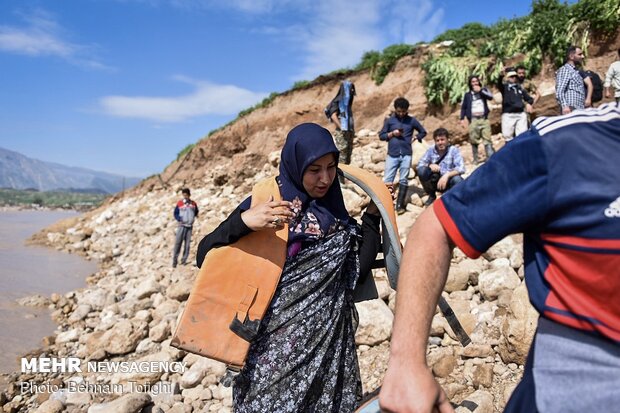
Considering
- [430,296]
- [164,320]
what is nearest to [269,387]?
[430,296]

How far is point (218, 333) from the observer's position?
1.77 metres

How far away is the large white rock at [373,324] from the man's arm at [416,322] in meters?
2.70

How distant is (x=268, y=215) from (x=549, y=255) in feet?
3.45

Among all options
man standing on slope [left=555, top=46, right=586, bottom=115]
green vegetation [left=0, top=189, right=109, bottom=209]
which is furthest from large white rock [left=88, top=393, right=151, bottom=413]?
green vegetation [left=0, top=189, right=109, bottom=209]

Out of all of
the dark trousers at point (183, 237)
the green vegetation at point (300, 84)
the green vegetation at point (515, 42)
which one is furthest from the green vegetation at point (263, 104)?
the dark trousers at point (183, 237)

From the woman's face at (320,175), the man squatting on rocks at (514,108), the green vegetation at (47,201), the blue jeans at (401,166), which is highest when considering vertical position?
the man squatting on rocks at (514,108)

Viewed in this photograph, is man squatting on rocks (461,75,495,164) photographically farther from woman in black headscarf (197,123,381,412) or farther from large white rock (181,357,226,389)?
woman in black headscarf (197,123,381,412)

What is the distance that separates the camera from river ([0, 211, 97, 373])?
5066 mm

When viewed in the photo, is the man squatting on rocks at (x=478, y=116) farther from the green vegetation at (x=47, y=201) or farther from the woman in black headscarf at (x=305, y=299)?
the green vegetation at (x=47, y=201)

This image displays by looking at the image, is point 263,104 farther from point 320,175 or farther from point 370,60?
point 320,175

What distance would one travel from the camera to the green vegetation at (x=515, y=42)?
30.0ft

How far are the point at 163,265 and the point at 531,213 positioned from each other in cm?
850

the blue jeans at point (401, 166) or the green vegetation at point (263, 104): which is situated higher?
the green vegetation at point (263, 104)

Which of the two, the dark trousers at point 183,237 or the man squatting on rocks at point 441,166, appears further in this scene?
the dark trousers at point 183,237
